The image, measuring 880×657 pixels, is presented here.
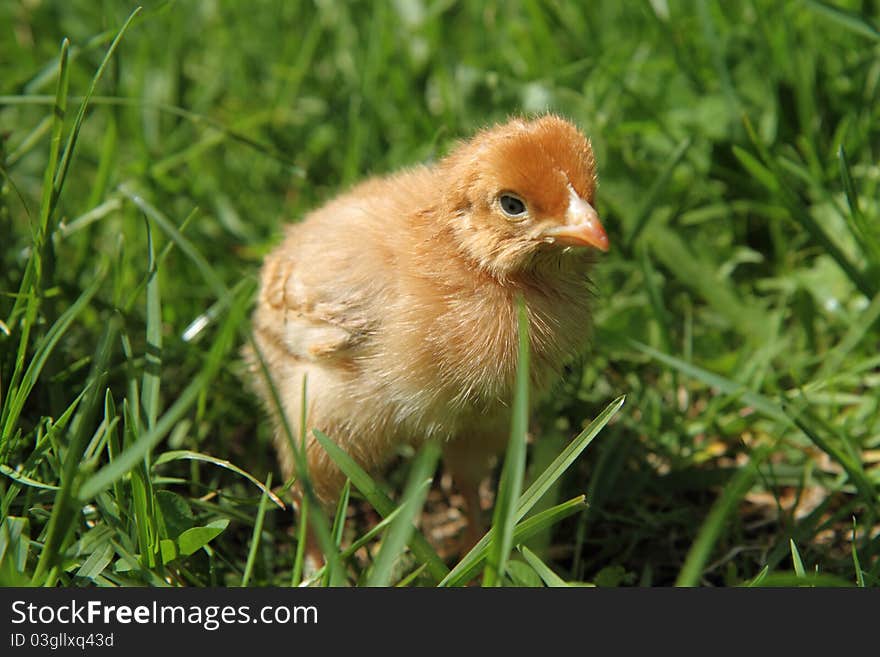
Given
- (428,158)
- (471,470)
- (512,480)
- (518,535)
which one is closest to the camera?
(512,480)

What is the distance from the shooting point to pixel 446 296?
2420 mm

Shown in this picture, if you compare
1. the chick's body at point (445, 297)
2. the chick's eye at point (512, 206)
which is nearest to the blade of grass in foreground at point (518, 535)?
the chick's body at point (445, 297)

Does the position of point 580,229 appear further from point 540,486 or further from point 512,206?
point 540,486

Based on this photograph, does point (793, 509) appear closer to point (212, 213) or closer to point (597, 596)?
point (597, 596)

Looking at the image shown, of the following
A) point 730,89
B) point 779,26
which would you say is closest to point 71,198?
point 730,89

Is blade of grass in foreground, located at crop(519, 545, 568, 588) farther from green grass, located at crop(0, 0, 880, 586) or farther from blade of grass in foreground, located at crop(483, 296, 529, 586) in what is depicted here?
blade of grass in foreground, located at crop(483, 296, 529, 586)

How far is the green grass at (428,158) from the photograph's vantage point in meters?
2.20

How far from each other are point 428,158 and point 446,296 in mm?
Result: 1141

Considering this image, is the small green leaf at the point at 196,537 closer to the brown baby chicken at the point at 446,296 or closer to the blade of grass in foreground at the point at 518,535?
the brown baby chicken at the point at 446,296

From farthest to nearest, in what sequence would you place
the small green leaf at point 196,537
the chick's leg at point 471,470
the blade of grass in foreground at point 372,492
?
1. the chick's leg at point 471,470
2. the small green leaf at point 196,537
3. the blade of grass in foreground at point 372,492

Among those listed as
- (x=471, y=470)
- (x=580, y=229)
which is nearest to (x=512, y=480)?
(x=580, y=229)

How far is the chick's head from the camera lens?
223 cm

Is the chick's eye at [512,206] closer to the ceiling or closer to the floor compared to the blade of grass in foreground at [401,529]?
closer to the ceiling

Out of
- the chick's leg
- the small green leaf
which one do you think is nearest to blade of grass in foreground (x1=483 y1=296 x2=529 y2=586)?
the small green leaf
